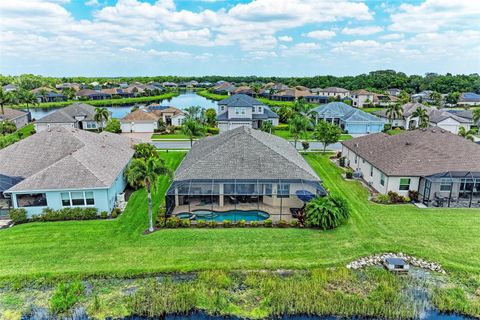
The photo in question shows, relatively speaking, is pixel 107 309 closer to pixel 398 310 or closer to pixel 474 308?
Answer: pixel 398 310

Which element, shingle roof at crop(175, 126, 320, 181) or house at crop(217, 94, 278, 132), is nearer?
shingle roof at crop(175, 126, 320, 181)

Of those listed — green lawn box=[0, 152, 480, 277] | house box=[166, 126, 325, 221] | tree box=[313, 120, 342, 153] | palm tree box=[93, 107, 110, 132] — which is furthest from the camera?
palm tree box=[93, 107, 110, 132]

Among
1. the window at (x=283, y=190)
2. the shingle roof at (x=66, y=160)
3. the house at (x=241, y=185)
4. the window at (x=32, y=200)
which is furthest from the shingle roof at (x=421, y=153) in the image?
the window at (x=32, y=200)

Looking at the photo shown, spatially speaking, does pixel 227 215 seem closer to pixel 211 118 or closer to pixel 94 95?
pixel 211 118

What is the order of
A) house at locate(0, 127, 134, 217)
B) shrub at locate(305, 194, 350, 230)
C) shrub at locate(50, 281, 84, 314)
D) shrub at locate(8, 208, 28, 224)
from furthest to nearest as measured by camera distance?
house at locate(0, 127, 134, 217) → shrub at locate(8, 208, 28, 224) → shrub at locate(305, 194, 350, 230) → shrub at locate(50, 281, 84, 314)

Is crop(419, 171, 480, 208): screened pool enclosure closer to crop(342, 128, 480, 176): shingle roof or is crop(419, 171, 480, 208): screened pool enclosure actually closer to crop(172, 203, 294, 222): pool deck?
crop(342, 128, 480, 176): shingle roof

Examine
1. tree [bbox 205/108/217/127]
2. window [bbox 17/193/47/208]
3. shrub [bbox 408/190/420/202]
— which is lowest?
shrub [bbox 408/190/420/202]

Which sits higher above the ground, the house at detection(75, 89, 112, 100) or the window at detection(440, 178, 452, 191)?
the house at detection(75, 89, 112, 100)

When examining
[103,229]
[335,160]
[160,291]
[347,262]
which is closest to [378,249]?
[347,262]

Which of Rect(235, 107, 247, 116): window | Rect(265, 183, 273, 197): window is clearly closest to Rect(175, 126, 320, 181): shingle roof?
Rect(265, 183, 273, 197): window
